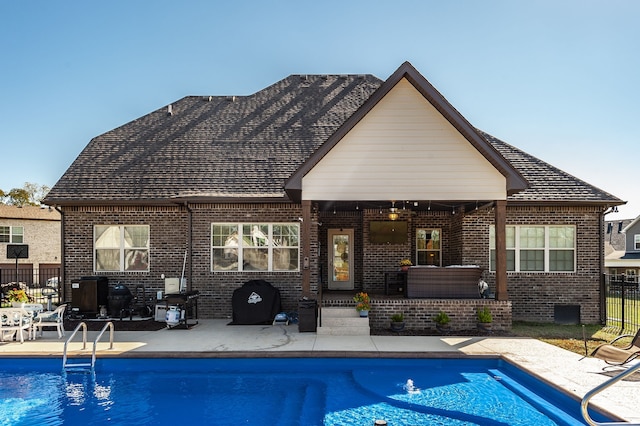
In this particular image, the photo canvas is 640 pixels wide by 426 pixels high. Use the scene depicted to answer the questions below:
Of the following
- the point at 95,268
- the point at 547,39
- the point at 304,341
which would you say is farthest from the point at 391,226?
the point at 95,268

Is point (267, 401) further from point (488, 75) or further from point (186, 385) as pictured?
point (488, 75)

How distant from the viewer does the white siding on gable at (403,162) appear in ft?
35.4

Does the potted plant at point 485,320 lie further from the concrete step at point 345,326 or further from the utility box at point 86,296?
the utility box at point 86,296

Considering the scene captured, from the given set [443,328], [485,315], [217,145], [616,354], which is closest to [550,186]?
[485,315]

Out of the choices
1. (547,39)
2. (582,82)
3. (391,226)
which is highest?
(547,39)

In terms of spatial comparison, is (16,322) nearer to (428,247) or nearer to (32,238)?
(428,247)

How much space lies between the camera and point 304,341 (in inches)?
384

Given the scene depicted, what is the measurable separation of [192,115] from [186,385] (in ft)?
37.5

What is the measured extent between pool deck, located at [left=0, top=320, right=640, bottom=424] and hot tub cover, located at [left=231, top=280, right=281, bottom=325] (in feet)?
3.44

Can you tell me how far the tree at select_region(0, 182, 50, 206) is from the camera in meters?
62.3

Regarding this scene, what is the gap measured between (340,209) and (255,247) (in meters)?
3.12

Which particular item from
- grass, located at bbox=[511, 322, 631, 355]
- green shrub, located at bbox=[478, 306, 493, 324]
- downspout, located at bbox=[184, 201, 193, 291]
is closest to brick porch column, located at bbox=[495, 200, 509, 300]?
green shrub, located at bbox=[478, 306, 493, 324]

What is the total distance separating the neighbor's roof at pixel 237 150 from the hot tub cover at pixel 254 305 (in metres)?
2.58

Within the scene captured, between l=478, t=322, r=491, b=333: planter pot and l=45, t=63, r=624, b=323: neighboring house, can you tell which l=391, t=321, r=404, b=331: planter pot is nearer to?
l=45, t=63, r=624, b=323: neighboring house
